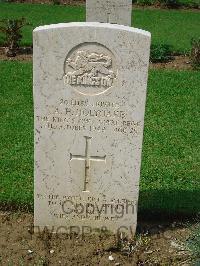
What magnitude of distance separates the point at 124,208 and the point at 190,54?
24.9 feet

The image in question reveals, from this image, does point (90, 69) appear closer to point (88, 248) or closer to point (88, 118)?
point (88, 118)

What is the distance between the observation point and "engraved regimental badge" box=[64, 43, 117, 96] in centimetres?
463

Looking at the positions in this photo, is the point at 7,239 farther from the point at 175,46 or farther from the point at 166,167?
the point at 175,46

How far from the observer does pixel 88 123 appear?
192 inches

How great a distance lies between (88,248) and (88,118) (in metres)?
1.29

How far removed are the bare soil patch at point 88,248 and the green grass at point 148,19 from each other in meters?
8.47

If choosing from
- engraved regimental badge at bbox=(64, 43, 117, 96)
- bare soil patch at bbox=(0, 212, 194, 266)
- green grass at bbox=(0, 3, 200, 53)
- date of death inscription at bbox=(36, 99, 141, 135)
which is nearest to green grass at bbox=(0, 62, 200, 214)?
bare soil patch at bbox=(0, 212, 194, 266)

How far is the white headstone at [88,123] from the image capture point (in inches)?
181

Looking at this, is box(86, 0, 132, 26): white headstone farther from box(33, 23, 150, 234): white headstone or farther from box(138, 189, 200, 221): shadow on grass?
box(33, 23, 150, 234): white headstone

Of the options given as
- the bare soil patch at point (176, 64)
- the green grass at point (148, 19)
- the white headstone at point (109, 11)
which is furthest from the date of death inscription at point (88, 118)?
the green grass at point (148, 19)

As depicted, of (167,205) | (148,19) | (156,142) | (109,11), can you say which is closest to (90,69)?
(167,205)

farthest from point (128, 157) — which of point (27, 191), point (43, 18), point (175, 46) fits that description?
point (43, 18)

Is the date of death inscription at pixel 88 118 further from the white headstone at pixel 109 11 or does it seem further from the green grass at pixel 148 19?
the green grass at pixel 148 19

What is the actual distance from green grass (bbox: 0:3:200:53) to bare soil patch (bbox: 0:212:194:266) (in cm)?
847
